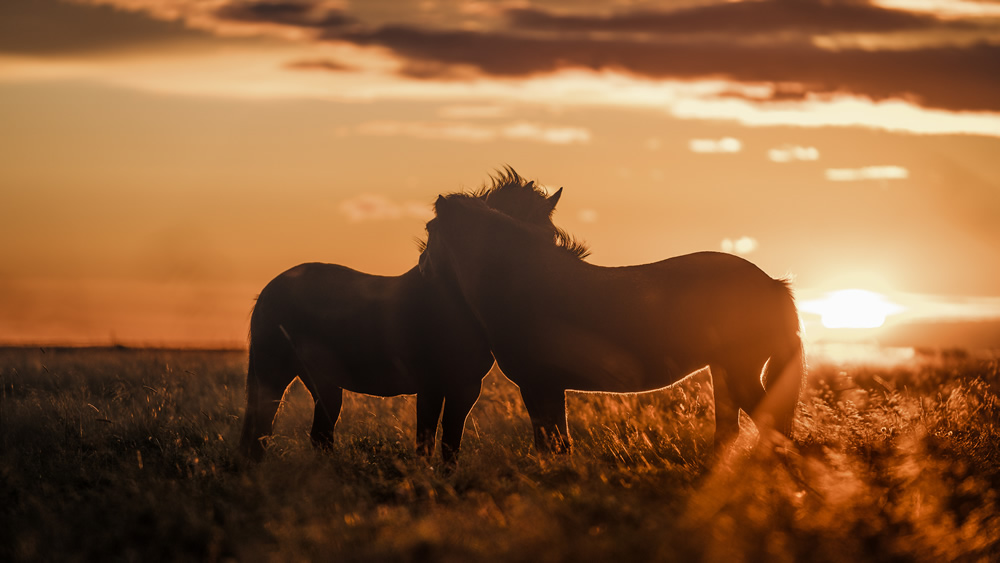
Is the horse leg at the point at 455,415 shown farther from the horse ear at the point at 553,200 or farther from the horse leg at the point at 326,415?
the horse ear at the point at 553,200

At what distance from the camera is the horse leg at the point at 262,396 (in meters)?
8.66

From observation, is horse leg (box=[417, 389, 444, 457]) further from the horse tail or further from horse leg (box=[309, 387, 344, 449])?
the horse tail

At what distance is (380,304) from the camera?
333 inches

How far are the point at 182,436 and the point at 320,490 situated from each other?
3.93m

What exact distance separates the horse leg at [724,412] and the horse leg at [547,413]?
54.3 inches

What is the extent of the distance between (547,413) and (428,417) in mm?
1450

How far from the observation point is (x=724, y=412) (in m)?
7.05

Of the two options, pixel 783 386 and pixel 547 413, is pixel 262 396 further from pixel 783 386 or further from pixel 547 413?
pixel 783 386

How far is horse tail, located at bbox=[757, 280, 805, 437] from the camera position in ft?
23.2

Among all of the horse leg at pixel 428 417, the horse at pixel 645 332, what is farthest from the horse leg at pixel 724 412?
the horse leg at pixel 428 417

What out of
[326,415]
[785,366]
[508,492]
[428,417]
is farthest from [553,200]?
[326,415]

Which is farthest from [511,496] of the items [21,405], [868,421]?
[21,405]

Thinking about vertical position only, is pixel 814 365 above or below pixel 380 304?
below

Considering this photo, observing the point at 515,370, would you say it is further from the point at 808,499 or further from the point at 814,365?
the point at 814,365
